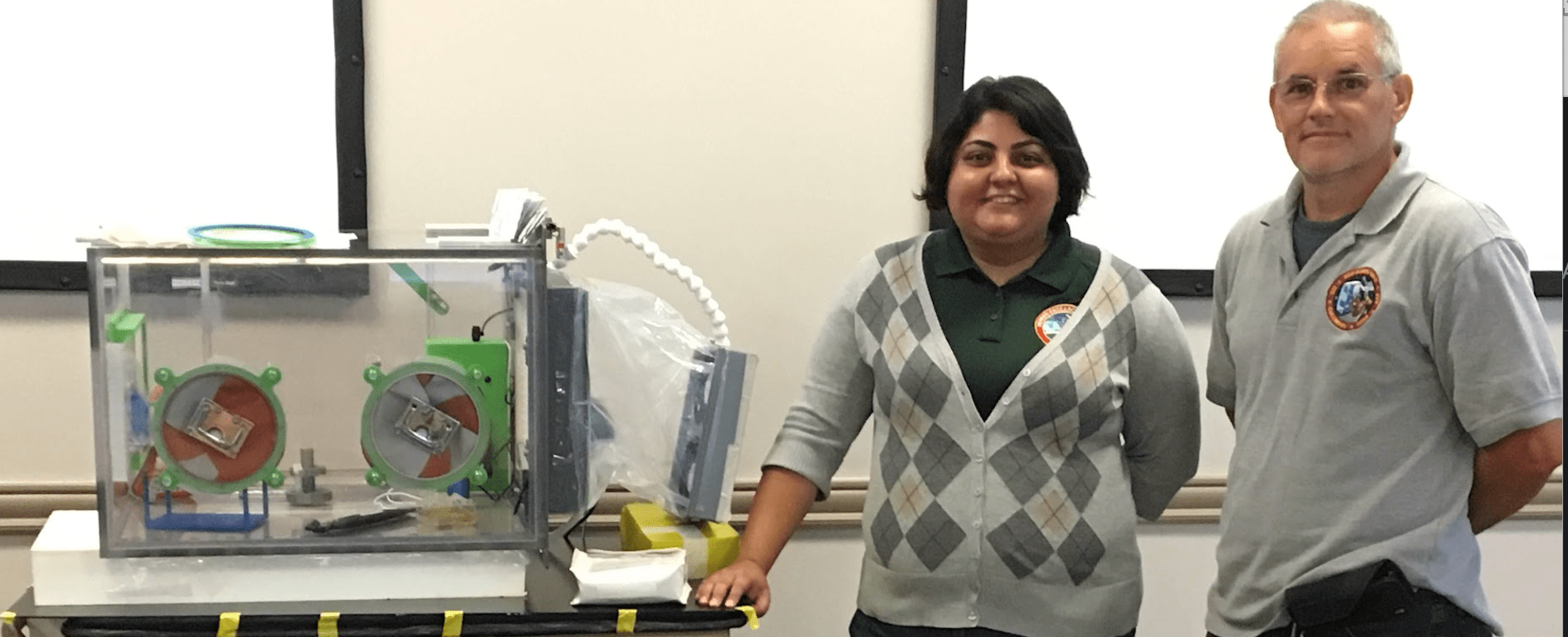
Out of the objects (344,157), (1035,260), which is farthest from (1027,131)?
(344,157)

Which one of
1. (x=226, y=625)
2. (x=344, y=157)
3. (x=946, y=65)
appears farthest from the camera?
(x=946, y=65)

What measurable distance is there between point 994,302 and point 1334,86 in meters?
0.45

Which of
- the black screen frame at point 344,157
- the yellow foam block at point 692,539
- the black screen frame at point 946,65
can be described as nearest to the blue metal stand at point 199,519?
the yellow foam block at point 692,539

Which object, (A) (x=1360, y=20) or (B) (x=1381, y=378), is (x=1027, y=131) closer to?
(A) (x=1360, y=20)

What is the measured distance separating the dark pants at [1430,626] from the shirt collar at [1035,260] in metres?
0.50

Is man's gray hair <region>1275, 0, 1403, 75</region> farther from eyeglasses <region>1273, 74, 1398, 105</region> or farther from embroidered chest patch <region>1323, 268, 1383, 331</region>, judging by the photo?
embroidered chest patch <region>1323, 268, 1383, 331</region>

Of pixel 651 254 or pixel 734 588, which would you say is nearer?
pixel 734 588

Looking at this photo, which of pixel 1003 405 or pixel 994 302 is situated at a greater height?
pixel 994 302

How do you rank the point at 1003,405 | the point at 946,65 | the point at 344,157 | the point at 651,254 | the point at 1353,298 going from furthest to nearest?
1. the point at 946,65
2. the point at 344,157
3. the point at 651,254
4. the point at 1003,405
5. the point at 1353,298

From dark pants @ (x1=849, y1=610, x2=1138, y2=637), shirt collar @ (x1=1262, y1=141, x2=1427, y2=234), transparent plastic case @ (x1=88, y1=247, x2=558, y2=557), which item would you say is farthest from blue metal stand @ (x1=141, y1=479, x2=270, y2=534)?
shirt collar @ (x1=1262, y1=141, x2=1427, y2=234)

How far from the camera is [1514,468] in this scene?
1.40 m

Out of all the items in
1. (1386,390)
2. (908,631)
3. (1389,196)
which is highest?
(1389,196)

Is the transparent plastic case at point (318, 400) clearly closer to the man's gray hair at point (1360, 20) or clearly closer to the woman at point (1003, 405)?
the woman at point (1003, 405)

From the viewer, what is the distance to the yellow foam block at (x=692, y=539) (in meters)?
1.56
